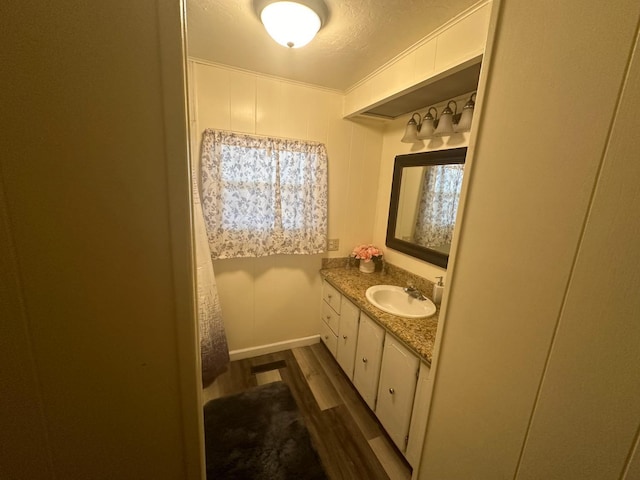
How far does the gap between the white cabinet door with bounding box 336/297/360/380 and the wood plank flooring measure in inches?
6.7

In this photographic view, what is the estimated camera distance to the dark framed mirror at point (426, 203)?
1.68m

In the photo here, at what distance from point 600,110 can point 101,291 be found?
3.15 feet

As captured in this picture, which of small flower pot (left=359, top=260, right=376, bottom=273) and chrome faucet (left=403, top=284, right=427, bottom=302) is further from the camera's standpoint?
small flower pot (left=359, top=260, right=376, bottom=273)

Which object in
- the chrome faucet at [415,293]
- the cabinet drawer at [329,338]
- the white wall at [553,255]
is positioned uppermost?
the white wall at [553,255]

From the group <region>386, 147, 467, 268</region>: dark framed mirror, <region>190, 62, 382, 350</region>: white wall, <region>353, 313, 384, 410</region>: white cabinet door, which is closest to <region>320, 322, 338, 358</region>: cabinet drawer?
<region>190, 62, 382, 350</region>: white wall

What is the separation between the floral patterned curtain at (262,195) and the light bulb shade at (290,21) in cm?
80

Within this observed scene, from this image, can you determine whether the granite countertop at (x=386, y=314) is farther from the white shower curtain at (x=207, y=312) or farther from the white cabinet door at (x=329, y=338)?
the white shower curtain at (x=207, y=312)

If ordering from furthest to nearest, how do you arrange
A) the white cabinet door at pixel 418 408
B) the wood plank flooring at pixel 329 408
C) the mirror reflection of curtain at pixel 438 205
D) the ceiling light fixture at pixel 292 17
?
the mirror reflection of curtain at pixel 438 205, the wood plank flooring at pixel 329 408, the white cabinet door at pixel 418 408, the ceiling light fixture at pixel 292 17

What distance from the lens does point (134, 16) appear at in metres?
0.38

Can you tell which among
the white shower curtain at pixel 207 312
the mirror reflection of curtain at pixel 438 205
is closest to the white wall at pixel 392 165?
the mirror reflection of curtain at pixel 438 205

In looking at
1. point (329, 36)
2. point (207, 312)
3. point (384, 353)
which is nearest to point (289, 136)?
point (329, 36)

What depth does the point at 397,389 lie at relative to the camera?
4.69ft

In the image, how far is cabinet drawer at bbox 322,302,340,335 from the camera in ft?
7.00

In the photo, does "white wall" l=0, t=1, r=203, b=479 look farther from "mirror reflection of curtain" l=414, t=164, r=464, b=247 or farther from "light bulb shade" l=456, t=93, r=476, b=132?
"mirror reflection of curtain" l=414, t=164, r=464, b=247
